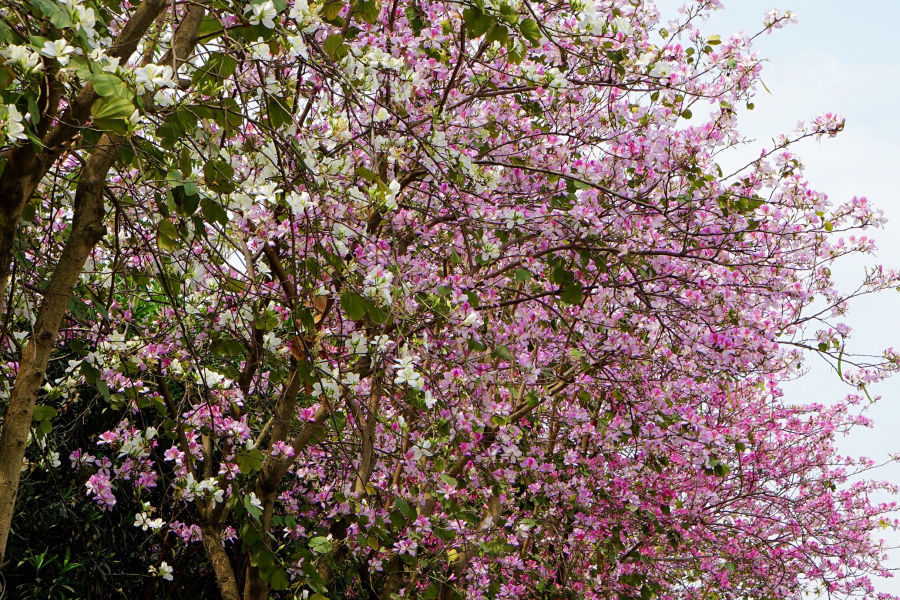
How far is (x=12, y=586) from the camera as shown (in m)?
5.91

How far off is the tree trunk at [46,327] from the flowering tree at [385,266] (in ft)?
0.04

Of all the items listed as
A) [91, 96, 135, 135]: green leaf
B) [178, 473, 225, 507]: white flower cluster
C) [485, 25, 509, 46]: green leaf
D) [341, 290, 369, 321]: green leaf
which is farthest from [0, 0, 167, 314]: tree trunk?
[178, 473, 225, 507]: white flower cluster

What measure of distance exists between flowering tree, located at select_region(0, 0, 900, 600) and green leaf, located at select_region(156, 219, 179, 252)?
0.01m

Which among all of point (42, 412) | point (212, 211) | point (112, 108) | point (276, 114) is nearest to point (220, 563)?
point (42, 412)

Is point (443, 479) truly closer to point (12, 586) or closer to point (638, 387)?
point (638, 387)

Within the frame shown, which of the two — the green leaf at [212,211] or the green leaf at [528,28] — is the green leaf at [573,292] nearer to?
the green leaf at [528,28]

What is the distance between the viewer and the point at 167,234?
3.28 metres

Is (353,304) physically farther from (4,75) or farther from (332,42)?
(4,75)

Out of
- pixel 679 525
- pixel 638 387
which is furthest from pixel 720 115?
pixel 679 525

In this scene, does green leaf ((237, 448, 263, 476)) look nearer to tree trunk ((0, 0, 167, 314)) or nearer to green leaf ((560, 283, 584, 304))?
tree trunk ((0, 0, 167, 314))

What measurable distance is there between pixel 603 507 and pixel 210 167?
5.65 metres

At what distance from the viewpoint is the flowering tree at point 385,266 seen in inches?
125

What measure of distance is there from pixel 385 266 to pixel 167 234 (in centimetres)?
115

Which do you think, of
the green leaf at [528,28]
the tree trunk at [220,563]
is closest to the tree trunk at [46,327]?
the green leaf at [528,28]
